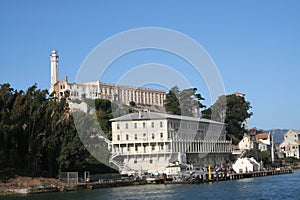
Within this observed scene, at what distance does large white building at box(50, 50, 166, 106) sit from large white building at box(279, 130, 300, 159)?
37194mm

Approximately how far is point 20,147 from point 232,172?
119 feet

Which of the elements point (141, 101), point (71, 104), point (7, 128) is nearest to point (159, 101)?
point (141, 101)

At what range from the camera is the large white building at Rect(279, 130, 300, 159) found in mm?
149012

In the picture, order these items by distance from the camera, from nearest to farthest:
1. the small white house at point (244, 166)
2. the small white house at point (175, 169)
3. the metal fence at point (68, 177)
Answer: the metal fence at point (68, 177) → the small white house at point (175, 169) → the small white house at point (244, 166)

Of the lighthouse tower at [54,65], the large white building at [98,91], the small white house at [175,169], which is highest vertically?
the lighthouse tower at [54,65]

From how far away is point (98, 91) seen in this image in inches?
5659

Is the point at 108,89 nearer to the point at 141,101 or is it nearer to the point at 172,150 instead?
the point at 141,101

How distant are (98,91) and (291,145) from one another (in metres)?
54.7

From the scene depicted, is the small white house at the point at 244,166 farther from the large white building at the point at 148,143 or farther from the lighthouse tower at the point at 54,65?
the lighthouse tower at the point at 54,65

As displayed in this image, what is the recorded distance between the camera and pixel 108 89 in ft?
487

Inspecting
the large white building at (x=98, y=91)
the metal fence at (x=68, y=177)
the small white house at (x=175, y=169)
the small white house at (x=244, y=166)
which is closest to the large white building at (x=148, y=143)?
the small white house at (x=175, y=169)

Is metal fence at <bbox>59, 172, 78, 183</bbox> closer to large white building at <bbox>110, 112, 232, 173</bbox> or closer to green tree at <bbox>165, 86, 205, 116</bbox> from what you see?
large white building at <bbox>110, 112, 232, 173</bbox>

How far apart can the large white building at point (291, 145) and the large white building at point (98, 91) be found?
1464 inches

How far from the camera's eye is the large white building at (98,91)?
141 metres
